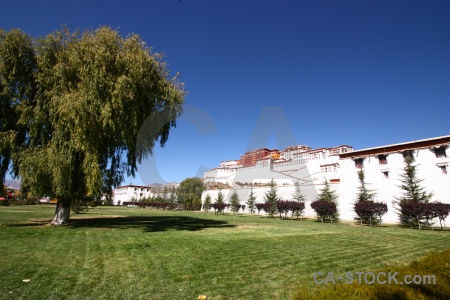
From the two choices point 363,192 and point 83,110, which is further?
point 363,192

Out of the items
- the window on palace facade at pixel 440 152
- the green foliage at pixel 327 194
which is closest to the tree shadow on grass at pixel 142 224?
the green foliage at pixel 327 194

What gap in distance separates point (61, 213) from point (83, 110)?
612 cm

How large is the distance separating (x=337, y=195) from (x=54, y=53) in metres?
32.3

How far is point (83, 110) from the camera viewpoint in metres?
11.3

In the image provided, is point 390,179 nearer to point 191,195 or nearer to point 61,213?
point 61,213

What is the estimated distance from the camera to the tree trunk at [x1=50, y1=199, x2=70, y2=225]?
13.3 m

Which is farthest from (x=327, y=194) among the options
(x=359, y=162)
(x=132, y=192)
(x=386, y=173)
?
(x=132, y=192)

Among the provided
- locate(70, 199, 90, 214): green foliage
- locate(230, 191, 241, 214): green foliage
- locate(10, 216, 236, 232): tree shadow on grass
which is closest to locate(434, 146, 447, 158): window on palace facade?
locate(10, 216, 236, 232): tree shadow on grass

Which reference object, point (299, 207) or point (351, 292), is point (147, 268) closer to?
point (351, 292)

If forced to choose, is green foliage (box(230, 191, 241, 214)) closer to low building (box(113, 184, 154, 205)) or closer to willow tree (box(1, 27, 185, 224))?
willow tree (box(1, 27, 185, 224))

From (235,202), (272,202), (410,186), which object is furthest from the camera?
(235,202)

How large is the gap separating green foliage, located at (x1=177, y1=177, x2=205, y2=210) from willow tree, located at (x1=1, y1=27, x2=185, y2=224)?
162 ft

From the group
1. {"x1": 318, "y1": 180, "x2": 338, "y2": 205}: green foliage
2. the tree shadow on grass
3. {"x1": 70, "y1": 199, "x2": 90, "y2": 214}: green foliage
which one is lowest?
the tree shadow on grass

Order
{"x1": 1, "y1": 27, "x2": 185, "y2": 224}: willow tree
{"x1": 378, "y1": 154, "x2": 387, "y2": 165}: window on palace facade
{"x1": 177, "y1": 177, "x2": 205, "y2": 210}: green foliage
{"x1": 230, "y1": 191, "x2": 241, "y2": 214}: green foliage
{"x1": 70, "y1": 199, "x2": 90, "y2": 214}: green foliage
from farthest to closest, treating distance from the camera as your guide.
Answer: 1. {"x1": 177, "y1": 177, "x2": 205, "y2": 210}: green foliage
2. {"x1": 230, "y1": 191, "x2": 241, "y2": 214}: green foliage
3. {"x1": 378, "y1": 154, "x2": 387, "y2": 165}: window on palace facade
4. {"x1": 70, "y1": 199, "x2": 90, "y2": 214}: green foliage
5. {"x1": 1, "y1": 27, "x2": 185, "y2": 224}: willow tree
